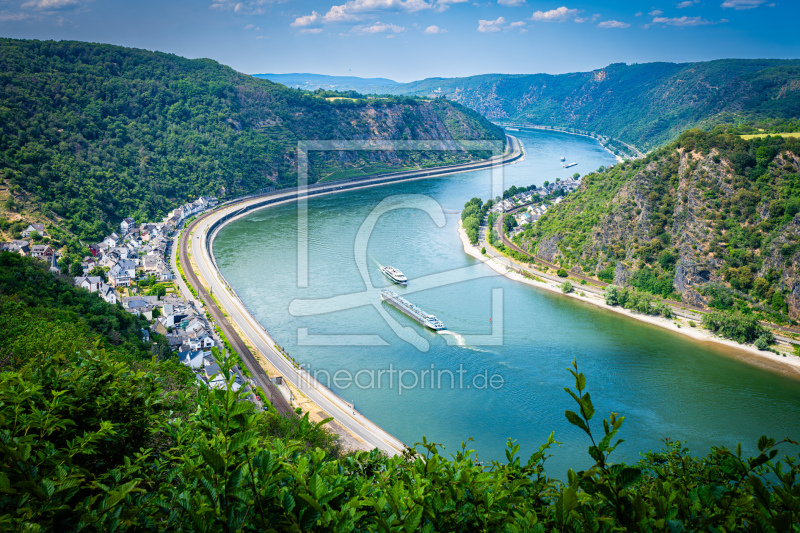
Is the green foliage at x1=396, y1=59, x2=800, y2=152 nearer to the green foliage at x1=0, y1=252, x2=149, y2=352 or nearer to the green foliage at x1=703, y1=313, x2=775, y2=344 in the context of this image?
the green foliage at x1=703, y1=313, x2=775, y2=344

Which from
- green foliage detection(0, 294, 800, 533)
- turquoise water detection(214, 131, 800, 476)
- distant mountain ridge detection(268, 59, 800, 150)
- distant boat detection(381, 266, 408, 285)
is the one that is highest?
distant mountain ridge detection(268, 59, 800, 150)

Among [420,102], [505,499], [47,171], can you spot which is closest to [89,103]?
[47,171]

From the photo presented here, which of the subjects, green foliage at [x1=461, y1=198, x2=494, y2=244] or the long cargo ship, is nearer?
the long cargo ship

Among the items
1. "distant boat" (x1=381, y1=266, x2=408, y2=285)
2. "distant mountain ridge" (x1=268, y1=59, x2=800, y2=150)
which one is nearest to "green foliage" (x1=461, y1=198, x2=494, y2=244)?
"distant boat" (x1=381, y1=266, x2=408, y2=285)

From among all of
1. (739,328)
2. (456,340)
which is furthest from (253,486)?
(739,328)

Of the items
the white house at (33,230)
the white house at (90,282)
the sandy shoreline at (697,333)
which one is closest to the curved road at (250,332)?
the white house at (90,282)

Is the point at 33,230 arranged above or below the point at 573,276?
above

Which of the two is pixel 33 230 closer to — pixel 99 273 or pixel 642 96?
pixel 99 273

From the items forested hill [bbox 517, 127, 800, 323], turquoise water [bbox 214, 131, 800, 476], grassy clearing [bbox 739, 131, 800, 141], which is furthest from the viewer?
grassy clearing [bbox 739, 131, 800, 141]
